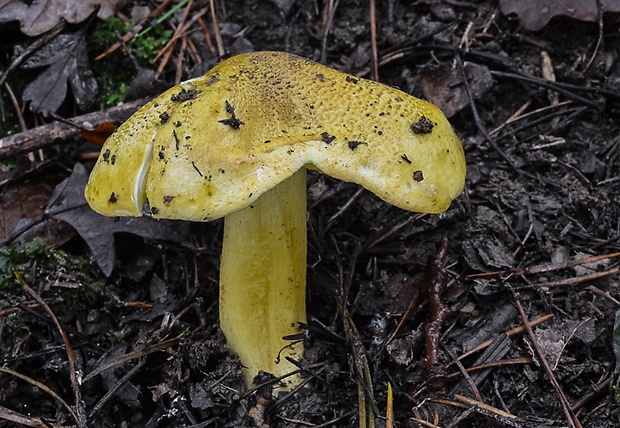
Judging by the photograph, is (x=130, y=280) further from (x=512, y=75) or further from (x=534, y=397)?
(x=512, y=75)

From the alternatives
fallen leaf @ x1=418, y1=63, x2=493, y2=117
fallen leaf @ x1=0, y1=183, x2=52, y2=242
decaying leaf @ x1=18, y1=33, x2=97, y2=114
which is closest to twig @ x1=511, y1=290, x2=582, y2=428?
fallen leaf @ x1=418, y1=63, x2=493, y2=117

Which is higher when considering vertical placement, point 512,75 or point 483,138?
point 512,75

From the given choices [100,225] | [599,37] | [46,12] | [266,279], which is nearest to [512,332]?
[266,279]

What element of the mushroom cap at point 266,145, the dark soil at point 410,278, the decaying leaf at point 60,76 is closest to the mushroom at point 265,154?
the mushroom cap at point 266,145

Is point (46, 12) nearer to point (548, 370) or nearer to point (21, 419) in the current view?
point (21, 419)

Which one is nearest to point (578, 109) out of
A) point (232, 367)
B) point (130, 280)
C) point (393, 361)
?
point (393, 361)

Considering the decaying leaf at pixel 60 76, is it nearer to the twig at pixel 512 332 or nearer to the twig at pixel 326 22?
the twig at pixel 326 22
